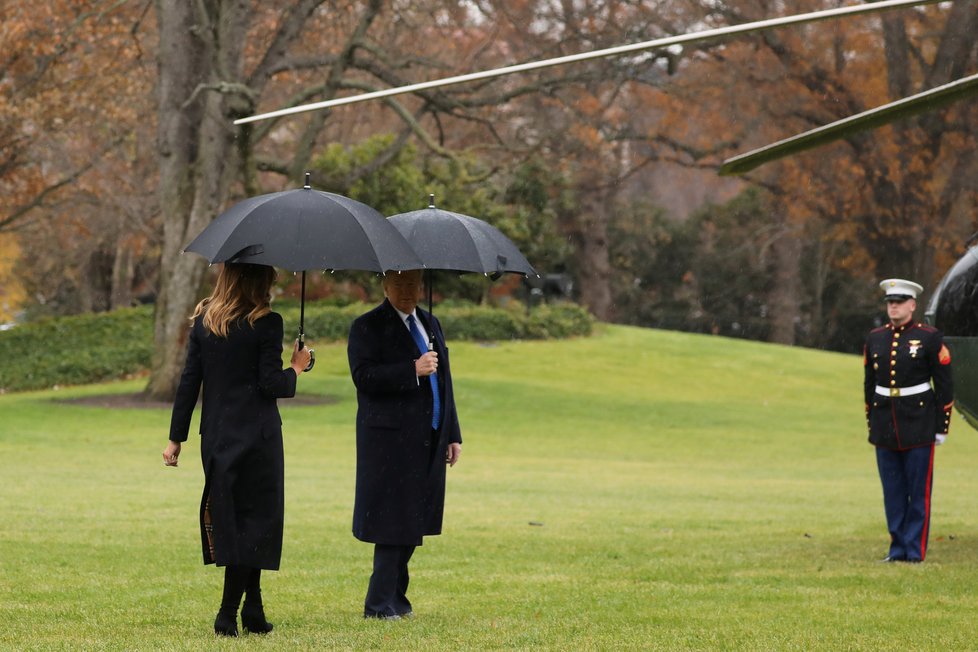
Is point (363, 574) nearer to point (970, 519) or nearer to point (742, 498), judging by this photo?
point (970, 519)

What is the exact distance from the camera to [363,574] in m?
8.23

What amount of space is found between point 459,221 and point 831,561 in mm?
3994

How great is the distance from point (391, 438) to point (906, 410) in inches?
161

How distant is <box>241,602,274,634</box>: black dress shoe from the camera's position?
595 centimetres

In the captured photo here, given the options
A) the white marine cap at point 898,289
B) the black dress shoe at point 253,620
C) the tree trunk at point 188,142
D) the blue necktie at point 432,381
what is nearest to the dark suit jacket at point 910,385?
the white marine cap at point 898,289

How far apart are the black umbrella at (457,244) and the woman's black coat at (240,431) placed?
932 mm

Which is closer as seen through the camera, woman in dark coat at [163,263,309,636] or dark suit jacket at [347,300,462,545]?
woman in dark coat at [163,263,309,636]

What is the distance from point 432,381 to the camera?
6.46 meters

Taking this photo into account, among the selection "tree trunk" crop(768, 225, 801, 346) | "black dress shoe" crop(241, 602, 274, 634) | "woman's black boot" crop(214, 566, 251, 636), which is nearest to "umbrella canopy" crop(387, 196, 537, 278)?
"woman's black boot" crop(214, 566, 251, 636)

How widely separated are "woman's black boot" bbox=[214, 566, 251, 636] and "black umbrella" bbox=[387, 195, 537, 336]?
1.57m

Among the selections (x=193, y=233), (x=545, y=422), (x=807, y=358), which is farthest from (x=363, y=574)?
(x=807, y=358)

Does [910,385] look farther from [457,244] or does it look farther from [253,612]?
[253,612]

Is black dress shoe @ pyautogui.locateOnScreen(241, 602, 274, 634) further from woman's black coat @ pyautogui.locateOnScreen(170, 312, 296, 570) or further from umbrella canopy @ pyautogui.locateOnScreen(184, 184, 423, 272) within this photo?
umbrella canopy @ pyautogui.locateOnScreen(184, 184, 423, 272)

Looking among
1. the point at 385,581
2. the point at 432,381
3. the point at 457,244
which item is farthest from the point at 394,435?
the point at 457,244
